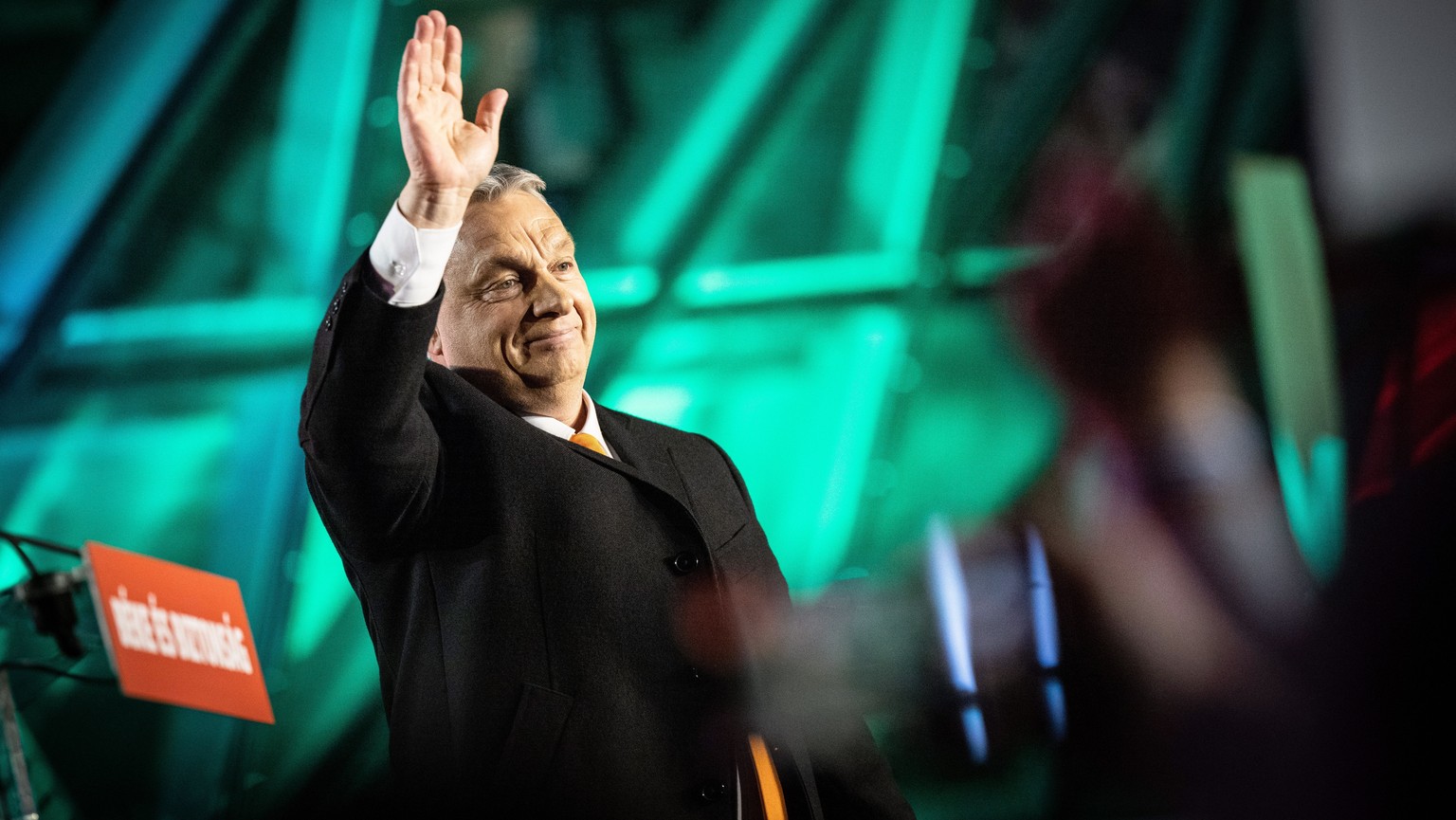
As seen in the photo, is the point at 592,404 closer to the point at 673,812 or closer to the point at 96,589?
the point at 673,812

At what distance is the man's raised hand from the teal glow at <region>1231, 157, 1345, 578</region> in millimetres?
1875

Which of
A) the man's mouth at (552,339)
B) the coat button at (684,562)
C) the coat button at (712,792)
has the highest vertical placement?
the man's mouth at (552,339)

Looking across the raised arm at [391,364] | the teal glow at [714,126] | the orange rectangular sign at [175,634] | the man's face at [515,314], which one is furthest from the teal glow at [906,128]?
the orange rectangular sign at [175,634]

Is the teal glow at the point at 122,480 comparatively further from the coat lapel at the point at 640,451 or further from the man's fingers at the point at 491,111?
the man's fingers at the point at 491,111

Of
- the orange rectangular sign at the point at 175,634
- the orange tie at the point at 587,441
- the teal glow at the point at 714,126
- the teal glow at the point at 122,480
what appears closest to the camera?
the orange rectangular sign at the point at 175,634

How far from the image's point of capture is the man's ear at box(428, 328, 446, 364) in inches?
62.5

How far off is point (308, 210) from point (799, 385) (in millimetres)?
1024

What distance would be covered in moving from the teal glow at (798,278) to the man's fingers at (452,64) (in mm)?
1343

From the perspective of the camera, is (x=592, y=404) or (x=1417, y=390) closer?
(x=592, y=404)

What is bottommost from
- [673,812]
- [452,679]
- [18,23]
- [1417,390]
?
[673,812]

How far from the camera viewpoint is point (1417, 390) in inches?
96.4

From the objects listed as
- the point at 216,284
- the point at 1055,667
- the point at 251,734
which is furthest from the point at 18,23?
the point at 1055,667

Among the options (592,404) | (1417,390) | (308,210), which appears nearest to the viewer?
(592,404)

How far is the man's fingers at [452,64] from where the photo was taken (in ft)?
4.38
